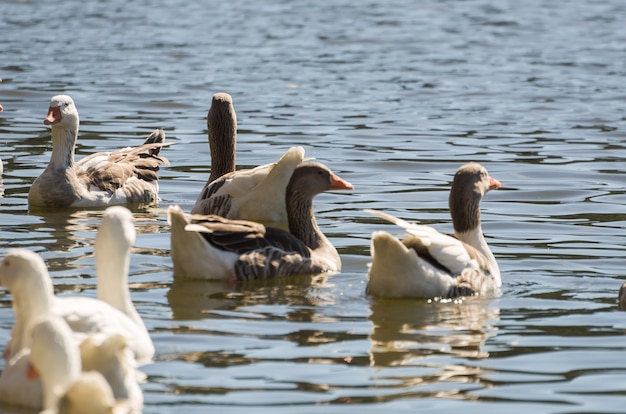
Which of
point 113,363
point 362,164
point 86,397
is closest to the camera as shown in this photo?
point 86,397

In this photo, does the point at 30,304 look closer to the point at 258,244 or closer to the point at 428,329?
the point at 428,329

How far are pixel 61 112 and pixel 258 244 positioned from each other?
457 centimetres

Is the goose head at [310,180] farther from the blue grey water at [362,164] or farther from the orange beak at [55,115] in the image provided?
the orange beak at [55,115]

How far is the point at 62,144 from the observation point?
1515cm

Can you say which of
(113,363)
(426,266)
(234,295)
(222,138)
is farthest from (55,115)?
(113,363)

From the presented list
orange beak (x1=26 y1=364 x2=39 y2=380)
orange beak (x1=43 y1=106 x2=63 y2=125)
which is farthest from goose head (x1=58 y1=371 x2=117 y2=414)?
orange beak (x1=43 y1=106 x2=63 y2=125)

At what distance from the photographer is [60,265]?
11.3 metres

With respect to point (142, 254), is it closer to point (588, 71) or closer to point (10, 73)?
point (10, 73)

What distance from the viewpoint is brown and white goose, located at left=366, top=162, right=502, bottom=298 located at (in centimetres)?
1011

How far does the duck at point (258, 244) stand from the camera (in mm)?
10867

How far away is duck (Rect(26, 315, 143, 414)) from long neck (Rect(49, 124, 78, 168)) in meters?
8.37

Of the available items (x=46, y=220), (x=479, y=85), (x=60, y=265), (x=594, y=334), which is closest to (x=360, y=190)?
(x=46, y=220)

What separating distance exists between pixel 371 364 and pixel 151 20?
88.3 ft

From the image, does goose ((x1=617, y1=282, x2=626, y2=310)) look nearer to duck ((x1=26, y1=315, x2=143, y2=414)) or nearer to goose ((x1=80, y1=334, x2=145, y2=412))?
goose ((x1=80, y1=334, x2=145, y2=412))
